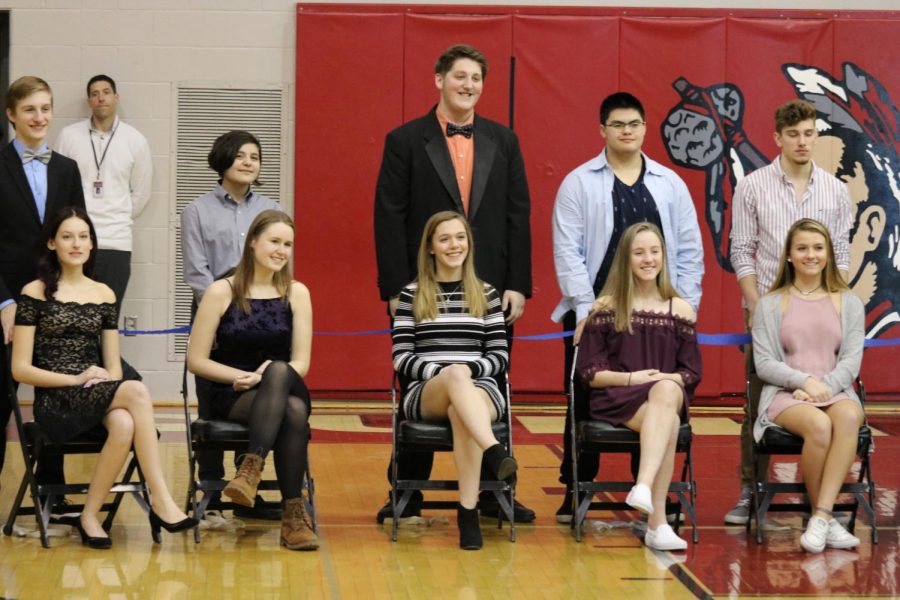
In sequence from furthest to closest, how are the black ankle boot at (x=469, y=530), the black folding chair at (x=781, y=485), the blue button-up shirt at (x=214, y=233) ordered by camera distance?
1. the blue button-up shirt at (x=214, y=233)
2. the black folding chair at (x=781, y=485)
3. the black ankle boot at (x=469, y=530)

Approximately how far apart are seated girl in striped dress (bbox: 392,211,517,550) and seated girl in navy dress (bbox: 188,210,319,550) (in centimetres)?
38

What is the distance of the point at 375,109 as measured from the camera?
27.9ft

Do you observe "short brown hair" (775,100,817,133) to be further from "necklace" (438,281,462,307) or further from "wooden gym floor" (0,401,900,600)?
"wooden gym floor" (0,401,900,600)

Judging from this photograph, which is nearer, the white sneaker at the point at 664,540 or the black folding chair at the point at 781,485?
the white sneaker at the point at 664,540

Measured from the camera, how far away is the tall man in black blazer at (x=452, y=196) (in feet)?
17.5

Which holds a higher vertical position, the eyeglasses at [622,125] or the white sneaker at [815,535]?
the eyeglasses at [622,125]

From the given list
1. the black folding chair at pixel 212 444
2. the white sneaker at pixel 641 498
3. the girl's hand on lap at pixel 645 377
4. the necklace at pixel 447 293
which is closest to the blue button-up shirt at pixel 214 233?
the black folding chair at pixel 212 444

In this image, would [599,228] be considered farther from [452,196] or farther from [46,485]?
[46,485]

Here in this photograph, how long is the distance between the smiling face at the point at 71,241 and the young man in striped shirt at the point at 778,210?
2.58 m

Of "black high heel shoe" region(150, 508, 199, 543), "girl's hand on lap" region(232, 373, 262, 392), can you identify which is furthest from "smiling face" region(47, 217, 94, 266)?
"black high heel shoe" region(150, 508, 199, 543)

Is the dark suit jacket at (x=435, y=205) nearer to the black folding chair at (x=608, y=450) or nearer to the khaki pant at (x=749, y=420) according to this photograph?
the black folding chair at (x=608, y=450)

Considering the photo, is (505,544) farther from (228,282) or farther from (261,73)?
(261,73)

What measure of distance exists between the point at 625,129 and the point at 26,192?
231 cm

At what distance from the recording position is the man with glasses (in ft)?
17.2
